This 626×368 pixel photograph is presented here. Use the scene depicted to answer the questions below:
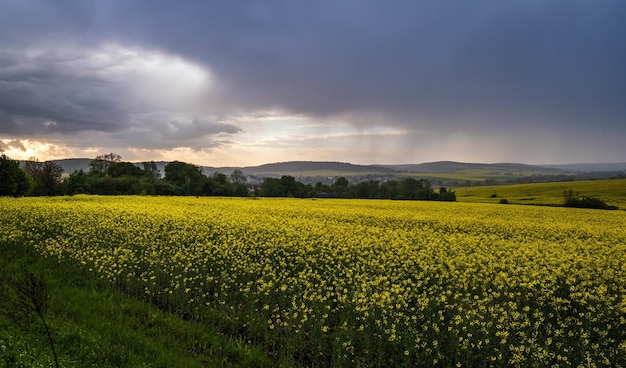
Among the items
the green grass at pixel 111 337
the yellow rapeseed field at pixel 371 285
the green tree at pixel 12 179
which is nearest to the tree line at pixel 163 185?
the green tree at pixel 12 179

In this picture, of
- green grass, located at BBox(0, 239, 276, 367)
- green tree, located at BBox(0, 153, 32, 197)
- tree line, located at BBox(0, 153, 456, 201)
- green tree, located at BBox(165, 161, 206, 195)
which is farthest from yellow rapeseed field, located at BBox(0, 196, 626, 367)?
green tree, located at BBox(165, 161, 206, 195)

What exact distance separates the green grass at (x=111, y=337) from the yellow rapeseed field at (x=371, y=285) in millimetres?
667

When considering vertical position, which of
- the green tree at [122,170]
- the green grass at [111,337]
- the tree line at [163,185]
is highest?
the green tree at [122,170]

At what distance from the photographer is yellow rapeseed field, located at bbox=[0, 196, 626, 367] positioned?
25.3 feet

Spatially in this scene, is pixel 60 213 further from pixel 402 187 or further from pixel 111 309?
pixel 402 187

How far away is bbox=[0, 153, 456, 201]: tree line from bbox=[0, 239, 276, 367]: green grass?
176ft

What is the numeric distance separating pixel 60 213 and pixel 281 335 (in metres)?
18.8

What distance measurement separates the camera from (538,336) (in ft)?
26.5

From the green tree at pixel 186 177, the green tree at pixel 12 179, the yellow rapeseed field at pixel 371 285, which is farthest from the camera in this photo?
the green tree at pixel 186 177

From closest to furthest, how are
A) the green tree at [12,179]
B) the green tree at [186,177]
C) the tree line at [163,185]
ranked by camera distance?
1. the green tree at [12,179]
2. the tree line at [163,185]
3. the green tree at [186,177]

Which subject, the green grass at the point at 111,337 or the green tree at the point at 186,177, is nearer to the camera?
the green grass at the point at 111,337

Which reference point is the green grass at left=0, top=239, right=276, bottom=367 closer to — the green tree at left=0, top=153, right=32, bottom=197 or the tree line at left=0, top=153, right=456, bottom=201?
the green tree at left=0, top=153, right=32, bottom=197

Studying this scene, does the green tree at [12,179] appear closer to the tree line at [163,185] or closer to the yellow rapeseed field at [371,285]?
the tree line at [163,185]

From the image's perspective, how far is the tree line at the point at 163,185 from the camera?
56344 millimetres
